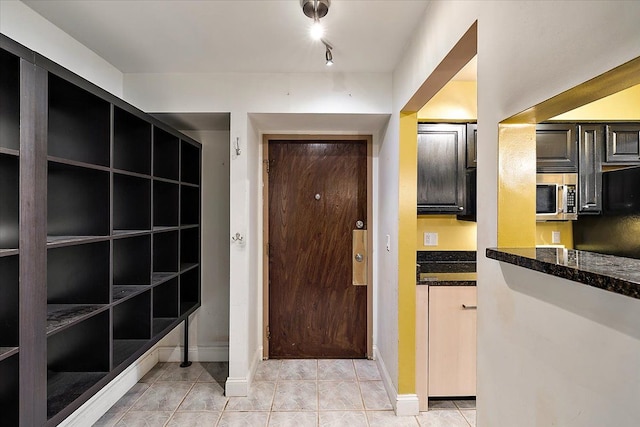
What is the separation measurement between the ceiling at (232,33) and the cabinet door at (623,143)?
165 cm

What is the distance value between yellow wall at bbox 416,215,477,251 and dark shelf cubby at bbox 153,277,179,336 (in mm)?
2024

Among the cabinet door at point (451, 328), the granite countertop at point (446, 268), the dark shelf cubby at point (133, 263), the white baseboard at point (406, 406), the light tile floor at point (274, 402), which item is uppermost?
the dark shelf cubby at point (133, 263)

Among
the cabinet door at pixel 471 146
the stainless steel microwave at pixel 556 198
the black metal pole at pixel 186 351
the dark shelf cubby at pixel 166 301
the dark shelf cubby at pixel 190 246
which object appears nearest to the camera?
the stainless steel microwave at pixel 556 198

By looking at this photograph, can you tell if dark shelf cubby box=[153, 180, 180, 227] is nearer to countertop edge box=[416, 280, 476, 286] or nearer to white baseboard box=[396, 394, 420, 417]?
countertop edge box=[416, 280, 476, 286]

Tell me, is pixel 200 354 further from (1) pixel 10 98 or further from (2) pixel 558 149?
(2) pixel 558 149

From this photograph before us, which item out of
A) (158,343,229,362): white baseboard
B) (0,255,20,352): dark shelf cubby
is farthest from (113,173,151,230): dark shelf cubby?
(158,343,229,362): white baseboard

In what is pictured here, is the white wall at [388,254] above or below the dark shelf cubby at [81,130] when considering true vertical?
below

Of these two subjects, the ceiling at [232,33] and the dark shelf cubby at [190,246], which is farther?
the dark shelf cubby at [190,246]

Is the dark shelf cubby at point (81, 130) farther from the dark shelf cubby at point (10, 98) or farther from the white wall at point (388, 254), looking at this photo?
the white wall at point (388, 254)

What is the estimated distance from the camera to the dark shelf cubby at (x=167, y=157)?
8.35 ft

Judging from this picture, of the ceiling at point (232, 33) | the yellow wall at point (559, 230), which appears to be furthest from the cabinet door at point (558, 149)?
the ceiling at point (232, 33)

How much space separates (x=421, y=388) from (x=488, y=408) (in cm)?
142

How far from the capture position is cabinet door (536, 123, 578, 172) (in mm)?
2426

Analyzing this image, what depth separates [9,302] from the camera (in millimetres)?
1184
